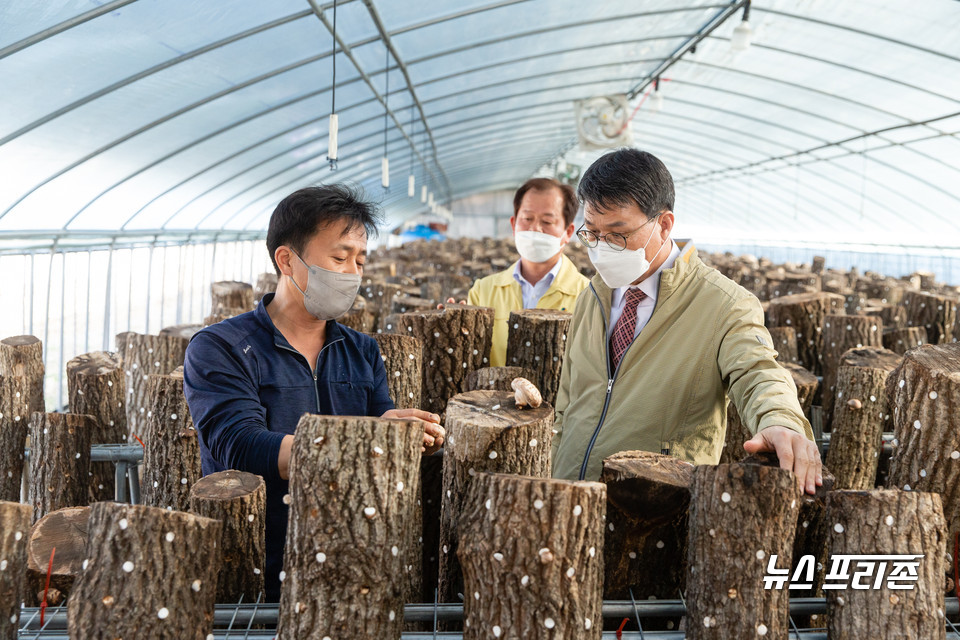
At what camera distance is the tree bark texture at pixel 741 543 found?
1783 mm

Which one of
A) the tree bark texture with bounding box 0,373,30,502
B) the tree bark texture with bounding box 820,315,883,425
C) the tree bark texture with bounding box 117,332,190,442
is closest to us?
the tree bark texture with bounding box 0,373,30,502

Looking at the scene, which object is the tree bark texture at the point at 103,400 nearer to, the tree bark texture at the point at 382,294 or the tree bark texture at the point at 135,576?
the tree bark texture at the point at 135,576

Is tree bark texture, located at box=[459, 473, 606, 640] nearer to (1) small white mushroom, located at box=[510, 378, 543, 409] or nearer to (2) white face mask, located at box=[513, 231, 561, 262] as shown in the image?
(1) small white mushroom, located at box=[510, 378, 543, 409]

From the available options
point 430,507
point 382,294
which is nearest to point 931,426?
point 430,507

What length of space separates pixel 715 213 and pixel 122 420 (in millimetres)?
26940

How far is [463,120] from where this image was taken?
1575cm

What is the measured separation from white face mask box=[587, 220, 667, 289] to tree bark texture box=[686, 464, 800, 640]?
2.70ft

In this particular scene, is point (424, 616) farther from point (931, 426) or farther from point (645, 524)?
point (931, 426)

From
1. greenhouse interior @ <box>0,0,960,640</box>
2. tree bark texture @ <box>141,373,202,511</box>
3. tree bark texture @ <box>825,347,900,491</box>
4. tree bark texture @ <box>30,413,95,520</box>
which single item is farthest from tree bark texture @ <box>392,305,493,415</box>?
tree bark texture @ <box>825,347,900,491</box>

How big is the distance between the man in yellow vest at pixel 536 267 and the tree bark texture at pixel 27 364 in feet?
8.94

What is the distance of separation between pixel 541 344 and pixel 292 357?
1602mm

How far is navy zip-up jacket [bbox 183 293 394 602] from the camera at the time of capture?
6.70ft

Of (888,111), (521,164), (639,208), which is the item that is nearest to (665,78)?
(888,111)

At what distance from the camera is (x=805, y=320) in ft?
17.7
